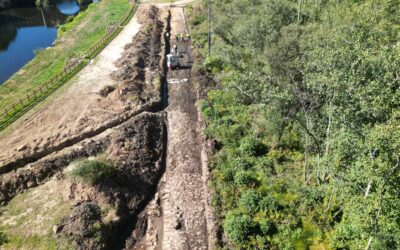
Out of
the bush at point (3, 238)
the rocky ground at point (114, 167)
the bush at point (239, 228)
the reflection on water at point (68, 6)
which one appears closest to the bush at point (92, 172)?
the rocky ground at point (114, 167)

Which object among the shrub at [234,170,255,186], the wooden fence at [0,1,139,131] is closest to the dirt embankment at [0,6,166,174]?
the wooden fence at [0,1,139,131]

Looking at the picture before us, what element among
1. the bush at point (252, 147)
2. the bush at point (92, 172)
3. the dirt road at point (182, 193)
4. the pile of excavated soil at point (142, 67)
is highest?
the pile of excavated soil at point (142, 67)

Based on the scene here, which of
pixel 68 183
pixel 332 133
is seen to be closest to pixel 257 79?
pixel 332 133

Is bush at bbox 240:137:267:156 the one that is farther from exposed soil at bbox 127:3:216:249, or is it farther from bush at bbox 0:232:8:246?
bush at bbox 0:232:8:246

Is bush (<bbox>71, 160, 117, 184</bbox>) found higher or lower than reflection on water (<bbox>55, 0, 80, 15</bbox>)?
lower

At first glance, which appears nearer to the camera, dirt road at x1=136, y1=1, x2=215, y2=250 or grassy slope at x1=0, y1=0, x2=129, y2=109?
dirt road at x1=136, y1=1, x2=215, y2=250

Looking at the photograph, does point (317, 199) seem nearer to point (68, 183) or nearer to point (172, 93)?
point (68, 183)

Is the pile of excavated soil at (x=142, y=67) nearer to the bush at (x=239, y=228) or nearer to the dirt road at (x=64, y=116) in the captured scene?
the dirt road at (x=64, y=116)
